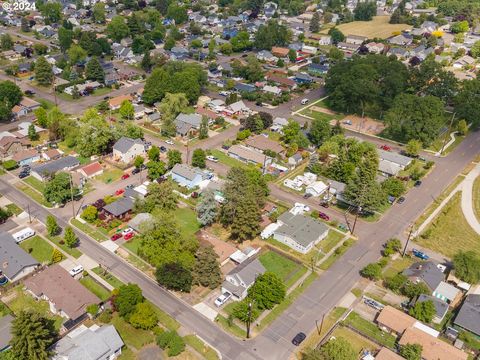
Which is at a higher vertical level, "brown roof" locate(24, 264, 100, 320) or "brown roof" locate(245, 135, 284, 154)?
"brown roof" locate(24, 264, 100, 320)

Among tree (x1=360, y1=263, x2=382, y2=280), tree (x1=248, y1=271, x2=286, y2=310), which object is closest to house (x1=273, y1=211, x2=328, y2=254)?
tree (x1=360, y1=263, x2=382, y2=280)

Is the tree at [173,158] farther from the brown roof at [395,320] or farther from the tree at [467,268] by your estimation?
the tree at [467,268]

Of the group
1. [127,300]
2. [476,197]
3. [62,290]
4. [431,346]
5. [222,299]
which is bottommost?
[476,197]

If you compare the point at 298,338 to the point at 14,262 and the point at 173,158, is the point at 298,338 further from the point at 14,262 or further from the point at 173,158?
the point at 173,158

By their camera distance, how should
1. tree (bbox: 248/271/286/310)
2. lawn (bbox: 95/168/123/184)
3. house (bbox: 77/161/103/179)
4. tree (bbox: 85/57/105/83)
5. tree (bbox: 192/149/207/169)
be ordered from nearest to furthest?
tree (bbox: 248/271/286/310) < lawn (bbox: 95/168/123/184) < house (bbox: 77/161/103/179) < tree (bbox: 192/149/207/169) < tree (bbox: 85/57/105/83)

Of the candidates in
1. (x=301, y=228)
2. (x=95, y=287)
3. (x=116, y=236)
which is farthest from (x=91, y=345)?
(x=301, y=228)

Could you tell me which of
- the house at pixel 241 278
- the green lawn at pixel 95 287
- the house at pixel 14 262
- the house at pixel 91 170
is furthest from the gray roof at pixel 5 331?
the house at pixel 91 170

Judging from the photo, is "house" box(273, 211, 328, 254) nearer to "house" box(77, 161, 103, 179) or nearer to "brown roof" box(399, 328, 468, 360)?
"brown roof" box(399, 328, 468, 360)
